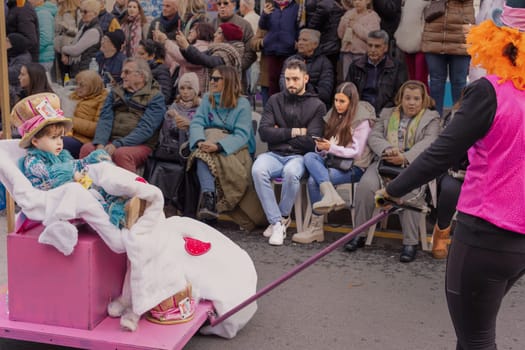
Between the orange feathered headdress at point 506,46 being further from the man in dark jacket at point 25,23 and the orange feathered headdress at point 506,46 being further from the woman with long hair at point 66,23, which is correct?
the woman with long hair at point 66,23

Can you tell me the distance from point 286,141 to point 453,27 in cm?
177

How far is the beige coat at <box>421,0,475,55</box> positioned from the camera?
245 inches

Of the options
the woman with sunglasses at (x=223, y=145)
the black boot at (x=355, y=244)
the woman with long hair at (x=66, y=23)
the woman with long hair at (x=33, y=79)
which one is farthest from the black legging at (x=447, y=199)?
the woman with long hair at (x=66, y=23)

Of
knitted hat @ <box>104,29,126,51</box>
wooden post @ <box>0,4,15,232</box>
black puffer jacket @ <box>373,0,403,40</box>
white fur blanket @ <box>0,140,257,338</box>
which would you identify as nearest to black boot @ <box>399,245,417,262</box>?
white fur blanket @ <box>0,140,257,338</box>

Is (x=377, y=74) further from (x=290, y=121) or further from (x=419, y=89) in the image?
(x=290, y=121)

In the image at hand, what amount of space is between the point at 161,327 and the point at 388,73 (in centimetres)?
375

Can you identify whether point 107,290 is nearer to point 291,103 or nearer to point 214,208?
point 214,208

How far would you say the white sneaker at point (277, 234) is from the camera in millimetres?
5789

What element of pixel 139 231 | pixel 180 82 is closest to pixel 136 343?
pixel 139 231

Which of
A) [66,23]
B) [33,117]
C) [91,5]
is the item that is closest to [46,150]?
[33,117]

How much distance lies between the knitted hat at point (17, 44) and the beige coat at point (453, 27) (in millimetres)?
4613

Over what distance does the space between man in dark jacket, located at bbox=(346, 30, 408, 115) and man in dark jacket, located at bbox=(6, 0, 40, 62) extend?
153 inches

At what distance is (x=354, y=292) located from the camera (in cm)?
469

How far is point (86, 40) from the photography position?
8.55 m
